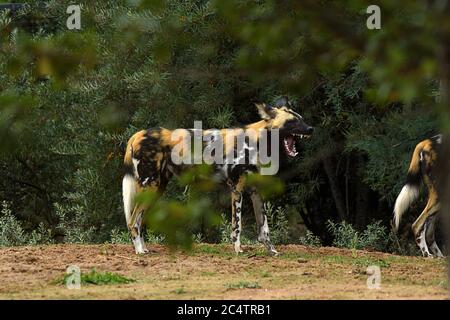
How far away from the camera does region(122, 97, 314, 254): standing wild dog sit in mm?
10516

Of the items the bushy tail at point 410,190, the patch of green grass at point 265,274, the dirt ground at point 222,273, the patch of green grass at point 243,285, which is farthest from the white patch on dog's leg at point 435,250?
the patch of green grass at point 243,285

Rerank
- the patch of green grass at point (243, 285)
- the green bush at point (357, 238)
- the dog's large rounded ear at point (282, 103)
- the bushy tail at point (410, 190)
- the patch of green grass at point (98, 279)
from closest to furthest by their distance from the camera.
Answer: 1. the patch of green grass at point (243, 285)
2. the patch of green grass at point (98, 279)
3. the dog's large rounded ear at point (282, 103)
4. the bushy tail at point (410, 190)
5. the green bush at point (357, 238)

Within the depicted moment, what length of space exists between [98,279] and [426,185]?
15.2ft

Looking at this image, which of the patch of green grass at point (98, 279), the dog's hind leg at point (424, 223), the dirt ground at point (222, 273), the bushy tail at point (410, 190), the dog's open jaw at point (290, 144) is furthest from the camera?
the dog's hind leg at point (424, 223)

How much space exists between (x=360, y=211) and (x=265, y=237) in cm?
449

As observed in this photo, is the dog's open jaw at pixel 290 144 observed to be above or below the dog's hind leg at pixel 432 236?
above

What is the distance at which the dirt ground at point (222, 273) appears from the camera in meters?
7.58

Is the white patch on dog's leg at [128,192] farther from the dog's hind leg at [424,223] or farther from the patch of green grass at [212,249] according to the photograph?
the dog's hind leg at [424,223]

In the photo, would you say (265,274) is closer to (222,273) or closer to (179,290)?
(222,273)

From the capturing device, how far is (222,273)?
8969 mm

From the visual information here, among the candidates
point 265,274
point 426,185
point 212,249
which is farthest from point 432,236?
point 265,274

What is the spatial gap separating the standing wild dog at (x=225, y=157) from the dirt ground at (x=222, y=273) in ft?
1.32

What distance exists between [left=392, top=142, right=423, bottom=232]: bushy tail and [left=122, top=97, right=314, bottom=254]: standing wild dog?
1.41 metres
